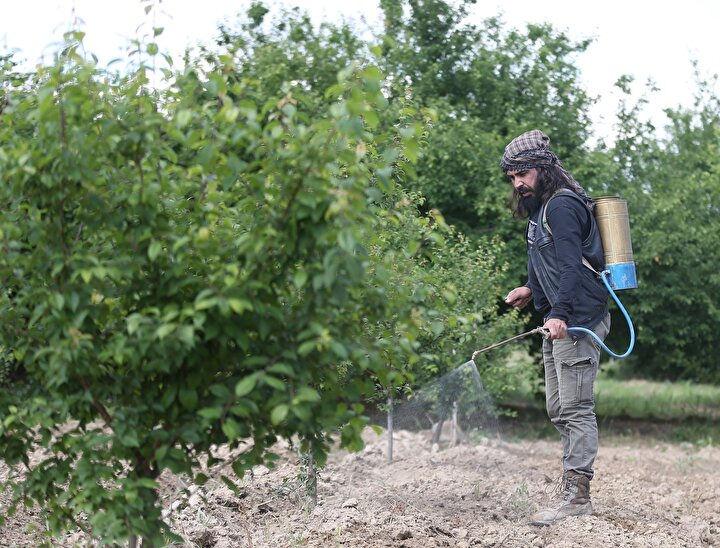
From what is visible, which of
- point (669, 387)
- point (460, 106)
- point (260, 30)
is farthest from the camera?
point (669, 387)

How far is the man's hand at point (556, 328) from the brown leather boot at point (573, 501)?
2.90 feet

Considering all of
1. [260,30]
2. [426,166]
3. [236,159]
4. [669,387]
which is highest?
[260,30]

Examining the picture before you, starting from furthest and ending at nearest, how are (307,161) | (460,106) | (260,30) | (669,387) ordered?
(669,387)
(260,30)
(460,106)
(307,161)

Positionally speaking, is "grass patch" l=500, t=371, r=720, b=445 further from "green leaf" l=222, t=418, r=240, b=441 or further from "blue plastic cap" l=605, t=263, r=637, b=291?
"green leaf" l=222, t=418, r=240, b=441

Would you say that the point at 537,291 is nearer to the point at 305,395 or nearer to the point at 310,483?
the point at 310,483

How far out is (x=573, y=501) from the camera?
5609mm

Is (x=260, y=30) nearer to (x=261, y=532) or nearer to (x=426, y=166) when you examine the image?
(x=426, y=166)

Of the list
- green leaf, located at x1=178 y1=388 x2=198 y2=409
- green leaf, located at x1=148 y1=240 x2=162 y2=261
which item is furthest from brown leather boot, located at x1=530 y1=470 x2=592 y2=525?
green leaf, located at x1=148 y1=240 x2=162 y2=261

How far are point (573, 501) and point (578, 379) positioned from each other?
0.74 meters

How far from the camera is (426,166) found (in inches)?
550

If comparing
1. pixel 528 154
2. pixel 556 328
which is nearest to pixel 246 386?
pixel 556 328

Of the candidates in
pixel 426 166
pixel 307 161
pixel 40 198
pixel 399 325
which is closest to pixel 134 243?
pixel 40 198

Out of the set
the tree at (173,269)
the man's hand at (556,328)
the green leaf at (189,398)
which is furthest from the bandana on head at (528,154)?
the green leaf at (189,398)

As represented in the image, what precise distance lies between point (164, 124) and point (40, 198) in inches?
20.1
